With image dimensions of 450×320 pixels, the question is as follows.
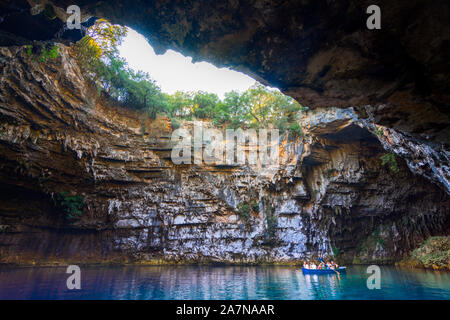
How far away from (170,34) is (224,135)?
54.0ft

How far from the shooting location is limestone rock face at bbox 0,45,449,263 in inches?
598

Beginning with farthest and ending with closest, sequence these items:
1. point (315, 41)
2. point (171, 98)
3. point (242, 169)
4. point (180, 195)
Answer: point (171, 98), point (242, 169), point (180, 195), point (315, 41)

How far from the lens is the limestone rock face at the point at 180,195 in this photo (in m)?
15.2

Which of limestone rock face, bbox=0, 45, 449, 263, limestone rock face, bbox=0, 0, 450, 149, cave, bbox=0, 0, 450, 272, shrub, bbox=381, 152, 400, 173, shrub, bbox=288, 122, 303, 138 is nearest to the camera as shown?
limestone rock face, bbox=0, 0, 450, 149

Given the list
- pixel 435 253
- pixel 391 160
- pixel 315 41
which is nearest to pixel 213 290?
pixel 315 41

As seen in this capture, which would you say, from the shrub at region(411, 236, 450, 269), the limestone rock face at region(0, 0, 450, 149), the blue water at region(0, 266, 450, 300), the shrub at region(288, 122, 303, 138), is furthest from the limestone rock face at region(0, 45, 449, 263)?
the limestone rock face at region(0, 0, 450, 149)

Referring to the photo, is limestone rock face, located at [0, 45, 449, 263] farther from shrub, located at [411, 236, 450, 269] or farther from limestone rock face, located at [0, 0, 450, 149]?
limestone rock face, located at [0, 0, 450, 149]

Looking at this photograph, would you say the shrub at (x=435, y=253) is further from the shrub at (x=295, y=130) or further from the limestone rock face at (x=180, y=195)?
the shrub at (x=295, y=130)

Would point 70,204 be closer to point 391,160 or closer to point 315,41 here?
point 315,41

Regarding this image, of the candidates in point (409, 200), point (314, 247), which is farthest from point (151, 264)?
point (409, 200)

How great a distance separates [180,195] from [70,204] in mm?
7956

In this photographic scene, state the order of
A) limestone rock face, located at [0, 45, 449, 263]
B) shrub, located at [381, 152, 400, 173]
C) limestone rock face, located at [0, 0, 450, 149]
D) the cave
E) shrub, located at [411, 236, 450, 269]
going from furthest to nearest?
1. shrub, located at [381, 152, 400, 173]
2. shrub, located at [411, 236, 450, 269]
3. limestone rock face, located at [0, 45, 449, 263]
4. the cave
5. limestone rock face, located at [0, 0, 450, 149]

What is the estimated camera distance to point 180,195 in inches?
787

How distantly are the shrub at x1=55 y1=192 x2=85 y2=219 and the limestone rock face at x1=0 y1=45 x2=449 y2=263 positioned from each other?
0.27m
